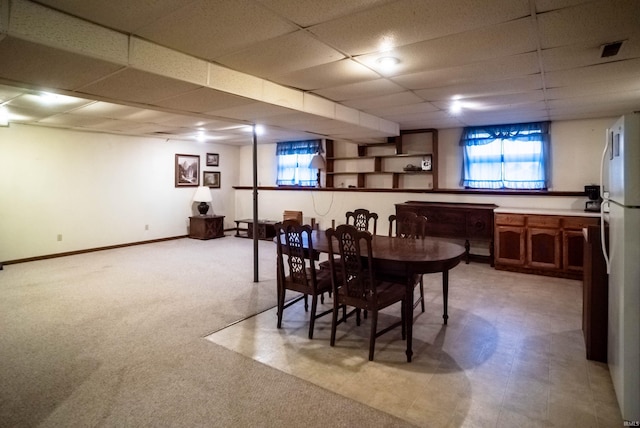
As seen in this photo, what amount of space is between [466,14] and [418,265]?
5.40ft

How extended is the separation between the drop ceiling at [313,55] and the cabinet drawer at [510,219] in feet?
5.01

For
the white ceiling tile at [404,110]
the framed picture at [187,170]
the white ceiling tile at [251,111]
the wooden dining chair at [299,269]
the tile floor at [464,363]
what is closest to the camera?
the tile floor at [464,363]

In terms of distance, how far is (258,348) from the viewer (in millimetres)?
2826

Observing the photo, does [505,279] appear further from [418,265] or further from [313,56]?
[313,56]

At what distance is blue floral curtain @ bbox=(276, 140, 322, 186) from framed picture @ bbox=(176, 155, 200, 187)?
1885 mm

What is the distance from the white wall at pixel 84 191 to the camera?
5602 millimetres

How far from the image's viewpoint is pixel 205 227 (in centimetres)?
776

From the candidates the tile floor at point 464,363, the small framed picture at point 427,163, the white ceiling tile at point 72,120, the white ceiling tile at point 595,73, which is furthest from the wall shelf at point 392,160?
the white ceiling tile at point 72,120

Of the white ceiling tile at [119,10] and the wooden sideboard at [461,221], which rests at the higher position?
the white ceiling tile at [119,10]

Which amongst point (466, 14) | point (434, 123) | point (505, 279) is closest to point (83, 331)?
point (466, 14)

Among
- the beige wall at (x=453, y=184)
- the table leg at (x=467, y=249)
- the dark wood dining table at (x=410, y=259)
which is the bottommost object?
the table leg at (x=467, y=249)

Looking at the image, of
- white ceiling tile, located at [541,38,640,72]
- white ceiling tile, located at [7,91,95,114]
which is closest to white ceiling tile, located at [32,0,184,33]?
white ceiling tile, located at [7,91,95,114]

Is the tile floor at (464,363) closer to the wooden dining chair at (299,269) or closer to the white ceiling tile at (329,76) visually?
the wooden dining chair at (299,269)

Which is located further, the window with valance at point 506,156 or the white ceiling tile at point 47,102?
the window with valance at point 506,156
